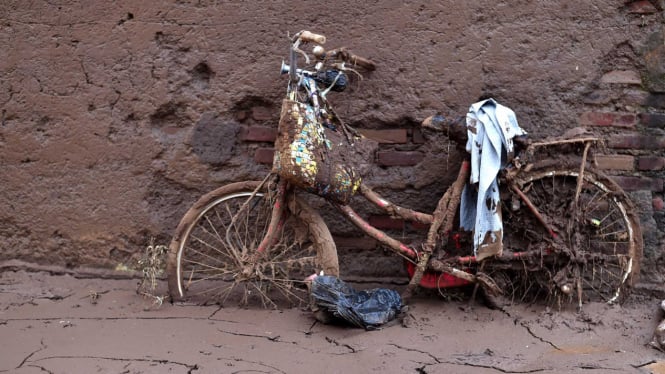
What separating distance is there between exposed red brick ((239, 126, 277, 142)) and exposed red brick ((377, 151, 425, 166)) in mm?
535

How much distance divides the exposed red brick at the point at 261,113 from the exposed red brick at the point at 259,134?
0.05 m

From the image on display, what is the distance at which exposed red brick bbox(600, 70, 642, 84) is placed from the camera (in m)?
3.66

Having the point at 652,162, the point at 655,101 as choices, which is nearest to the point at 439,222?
the point at 652,162

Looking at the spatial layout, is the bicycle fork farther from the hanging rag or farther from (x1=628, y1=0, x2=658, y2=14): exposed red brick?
(x1=628, y1=0, x2=658, y2=14): exposed red brick

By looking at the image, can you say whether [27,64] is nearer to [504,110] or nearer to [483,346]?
[504,110]

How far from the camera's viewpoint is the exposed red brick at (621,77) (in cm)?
366

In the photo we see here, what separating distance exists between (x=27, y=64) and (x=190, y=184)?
1.02 metres

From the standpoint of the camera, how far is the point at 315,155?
3262 mm

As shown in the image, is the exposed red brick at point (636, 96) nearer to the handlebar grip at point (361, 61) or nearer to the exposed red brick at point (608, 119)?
the exposed red brick at point (608, 119)

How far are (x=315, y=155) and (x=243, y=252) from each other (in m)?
0.59

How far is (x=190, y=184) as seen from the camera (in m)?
3.84

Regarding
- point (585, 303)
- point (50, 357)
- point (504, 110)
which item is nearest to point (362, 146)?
point (504, 110)

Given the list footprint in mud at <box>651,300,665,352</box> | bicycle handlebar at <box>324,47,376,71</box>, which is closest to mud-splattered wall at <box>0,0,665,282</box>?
bicycle handlebar at <box>324,47,376,71</box>

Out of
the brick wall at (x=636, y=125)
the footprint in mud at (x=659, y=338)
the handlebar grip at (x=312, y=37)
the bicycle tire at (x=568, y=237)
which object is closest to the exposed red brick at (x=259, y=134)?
the handlebar grip at (x=312, y=37)
